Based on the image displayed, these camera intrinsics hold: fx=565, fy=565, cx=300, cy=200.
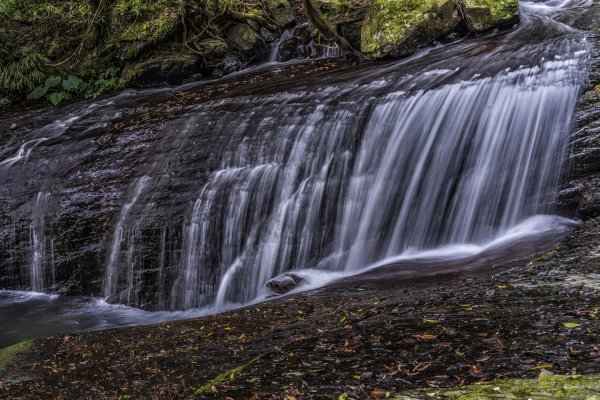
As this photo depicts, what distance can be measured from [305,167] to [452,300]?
12.6 ft

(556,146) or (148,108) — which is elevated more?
(148,108)

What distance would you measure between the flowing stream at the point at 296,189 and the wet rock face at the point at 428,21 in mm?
1383

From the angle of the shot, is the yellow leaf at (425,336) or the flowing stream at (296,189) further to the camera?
the flowing stream at (296,189)

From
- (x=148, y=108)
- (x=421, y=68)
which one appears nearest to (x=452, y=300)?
(x=421, y=68)

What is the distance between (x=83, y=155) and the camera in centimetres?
905

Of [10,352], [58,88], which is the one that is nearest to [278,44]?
[58,88]

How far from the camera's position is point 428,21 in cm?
Result: 1055

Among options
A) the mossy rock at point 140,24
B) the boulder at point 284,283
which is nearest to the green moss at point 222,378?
the boulder at point 284,283

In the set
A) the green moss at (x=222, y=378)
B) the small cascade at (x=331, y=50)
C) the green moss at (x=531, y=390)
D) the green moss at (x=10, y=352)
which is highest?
the small cascade at (x=331, y=50)

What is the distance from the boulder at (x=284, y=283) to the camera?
6625mm

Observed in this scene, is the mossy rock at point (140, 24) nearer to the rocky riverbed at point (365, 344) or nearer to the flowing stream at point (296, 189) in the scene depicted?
the flowing stream at point (296, 189)

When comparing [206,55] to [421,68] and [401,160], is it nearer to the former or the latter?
[421,68]

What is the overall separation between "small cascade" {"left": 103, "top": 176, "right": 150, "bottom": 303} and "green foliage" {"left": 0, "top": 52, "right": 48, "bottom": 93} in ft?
21.4

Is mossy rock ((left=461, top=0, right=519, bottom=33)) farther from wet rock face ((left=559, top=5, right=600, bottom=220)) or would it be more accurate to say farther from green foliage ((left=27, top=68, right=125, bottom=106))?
green foliage ((left=27, top=68, right=125, bottom=106))
